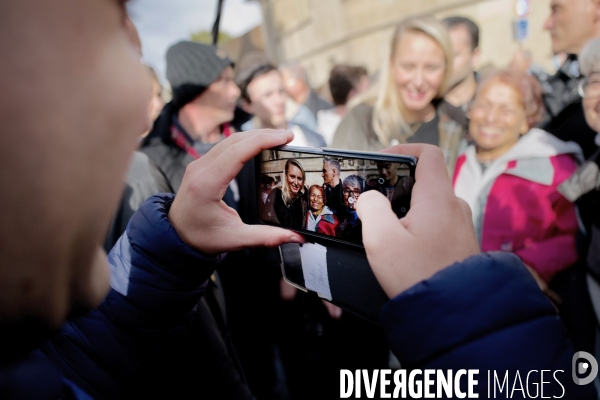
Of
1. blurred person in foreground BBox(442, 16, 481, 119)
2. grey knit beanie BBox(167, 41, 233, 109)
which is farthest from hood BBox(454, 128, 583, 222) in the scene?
A: grey knit beanie BBox(167, 41, 233, 109)

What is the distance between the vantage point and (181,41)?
2.72 m

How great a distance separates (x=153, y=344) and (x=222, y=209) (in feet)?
1.32

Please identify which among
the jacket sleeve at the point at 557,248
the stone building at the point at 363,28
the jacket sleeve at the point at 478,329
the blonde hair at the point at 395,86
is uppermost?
the stone building at the point at 363,28

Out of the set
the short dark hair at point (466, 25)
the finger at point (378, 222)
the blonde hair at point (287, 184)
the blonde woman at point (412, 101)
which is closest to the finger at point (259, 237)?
the blonde hair at point (287, 184)

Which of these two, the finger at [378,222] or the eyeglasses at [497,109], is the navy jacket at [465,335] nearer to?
the finger at [378,222]

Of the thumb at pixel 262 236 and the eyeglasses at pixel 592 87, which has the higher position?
the eyeglasses at pixel 592 87

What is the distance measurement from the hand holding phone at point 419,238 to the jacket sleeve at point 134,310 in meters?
0.45

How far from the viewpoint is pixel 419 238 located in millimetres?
647

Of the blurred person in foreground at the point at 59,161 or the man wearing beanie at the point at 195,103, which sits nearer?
the blurred person in foreground at the point at 59,161

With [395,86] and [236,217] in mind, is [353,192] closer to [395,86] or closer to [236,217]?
[236,217]

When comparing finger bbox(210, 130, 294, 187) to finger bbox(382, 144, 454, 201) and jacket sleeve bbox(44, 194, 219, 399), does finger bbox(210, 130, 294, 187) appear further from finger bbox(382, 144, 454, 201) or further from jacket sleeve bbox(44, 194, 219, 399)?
finger bbox(382, 144, 454, 201)

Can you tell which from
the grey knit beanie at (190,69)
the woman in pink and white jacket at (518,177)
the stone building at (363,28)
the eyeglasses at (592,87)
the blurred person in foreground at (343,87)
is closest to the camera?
the eyeglasses at (592,87)

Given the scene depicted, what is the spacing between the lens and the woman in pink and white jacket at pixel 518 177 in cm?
192

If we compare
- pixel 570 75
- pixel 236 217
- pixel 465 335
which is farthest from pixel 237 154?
pixel 570 75
